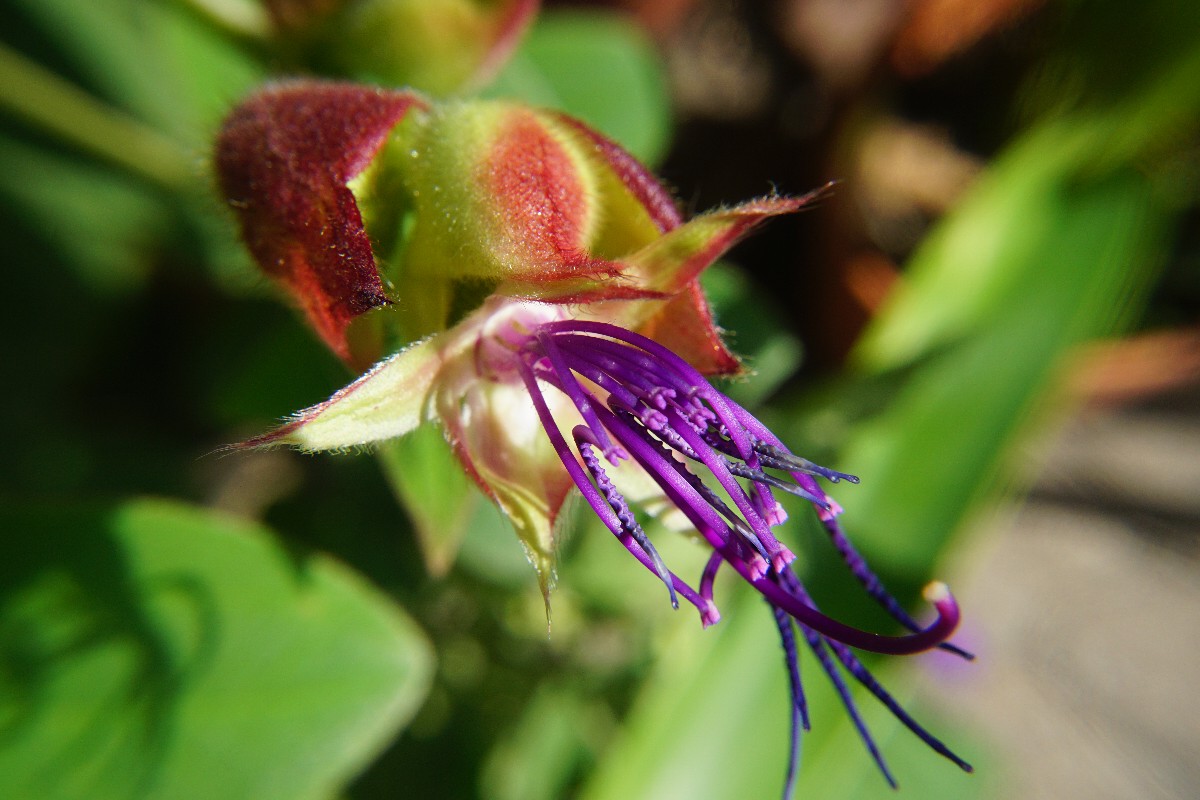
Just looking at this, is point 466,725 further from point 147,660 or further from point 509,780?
point 147,660

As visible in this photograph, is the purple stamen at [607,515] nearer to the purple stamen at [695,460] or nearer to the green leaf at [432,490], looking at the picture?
the purple stamen at [695,460]

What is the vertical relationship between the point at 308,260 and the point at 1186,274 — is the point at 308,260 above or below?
above

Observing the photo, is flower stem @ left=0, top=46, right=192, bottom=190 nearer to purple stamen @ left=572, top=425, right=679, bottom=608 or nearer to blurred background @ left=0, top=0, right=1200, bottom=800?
blurred background @ left=0, top=0, right=1200, bottom=800

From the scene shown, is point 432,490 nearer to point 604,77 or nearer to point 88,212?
point 604,77

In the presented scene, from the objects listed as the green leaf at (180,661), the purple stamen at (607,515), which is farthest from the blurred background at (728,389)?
the purple stamen at (607,515)

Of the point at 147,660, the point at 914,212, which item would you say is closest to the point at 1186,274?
the point at 914,212
